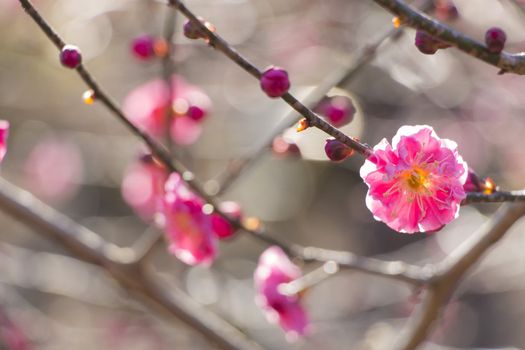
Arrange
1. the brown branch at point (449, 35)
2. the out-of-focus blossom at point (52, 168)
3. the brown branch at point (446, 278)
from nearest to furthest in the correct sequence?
1. the brown branch at point (449, 35)
2. the brown branch at point (446, 278)
3. the out-of-focus blossom at point (52, 168)

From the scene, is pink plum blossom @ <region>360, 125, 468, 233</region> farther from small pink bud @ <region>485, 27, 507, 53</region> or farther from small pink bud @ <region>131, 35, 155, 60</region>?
small pink bud @ <region>131, 35, 155, 60</region>

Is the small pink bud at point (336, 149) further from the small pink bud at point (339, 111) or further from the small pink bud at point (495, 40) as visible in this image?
the small pink bud at point (339, 111)

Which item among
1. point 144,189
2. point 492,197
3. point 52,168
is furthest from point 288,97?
point 52,168

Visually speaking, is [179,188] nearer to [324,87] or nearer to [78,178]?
[324,87]

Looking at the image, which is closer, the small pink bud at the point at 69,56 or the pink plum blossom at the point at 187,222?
the small pink bud at the point at 69,56

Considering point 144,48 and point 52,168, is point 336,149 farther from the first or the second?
point 52,168

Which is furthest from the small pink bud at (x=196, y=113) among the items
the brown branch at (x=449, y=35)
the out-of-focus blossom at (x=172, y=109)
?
the brown branch at (x=449, y=35)

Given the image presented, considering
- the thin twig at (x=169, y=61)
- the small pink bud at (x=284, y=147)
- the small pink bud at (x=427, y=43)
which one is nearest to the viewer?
the small pink bud at (x=427, y=43)

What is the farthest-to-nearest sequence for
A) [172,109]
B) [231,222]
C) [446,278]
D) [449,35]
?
[172,109], [446,278], [231,222], [449,35]
